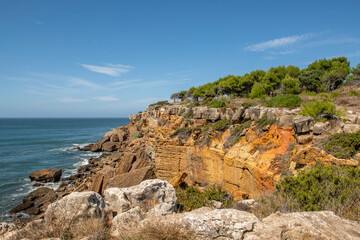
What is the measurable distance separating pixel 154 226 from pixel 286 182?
4.43 meters

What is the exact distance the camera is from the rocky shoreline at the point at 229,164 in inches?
157

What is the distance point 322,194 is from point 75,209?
20.7ft

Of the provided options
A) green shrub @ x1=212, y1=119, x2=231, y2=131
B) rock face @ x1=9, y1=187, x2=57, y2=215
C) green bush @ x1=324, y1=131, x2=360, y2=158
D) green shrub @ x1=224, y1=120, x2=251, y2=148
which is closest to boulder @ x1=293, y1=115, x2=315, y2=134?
green bush @ x1=324, y1=131, x2=360, y2=158

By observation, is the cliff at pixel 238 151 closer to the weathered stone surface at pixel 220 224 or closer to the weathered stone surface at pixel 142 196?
the weathered stone surface at pixel 142 196

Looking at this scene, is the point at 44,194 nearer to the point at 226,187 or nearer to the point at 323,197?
the point at 226,187

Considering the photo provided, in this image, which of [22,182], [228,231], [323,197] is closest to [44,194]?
[22,182]

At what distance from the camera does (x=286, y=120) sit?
38.0 ft

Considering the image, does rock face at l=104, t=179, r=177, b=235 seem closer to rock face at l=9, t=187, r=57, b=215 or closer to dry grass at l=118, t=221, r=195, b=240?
dry grass at l=118, t=221, r=195, b=240

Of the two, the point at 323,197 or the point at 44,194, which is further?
the point at 44,194

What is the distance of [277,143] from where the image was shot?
36.9 ft

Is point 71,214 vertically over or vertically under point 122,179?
over

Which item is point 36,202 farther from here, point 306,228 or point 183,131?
point 306,228

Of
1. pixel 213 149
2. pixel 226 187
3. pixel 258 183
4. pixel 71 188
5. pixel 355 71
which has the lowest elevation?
pixel 71 188

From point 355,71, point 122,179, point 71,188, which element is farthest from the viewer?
point 355,71
